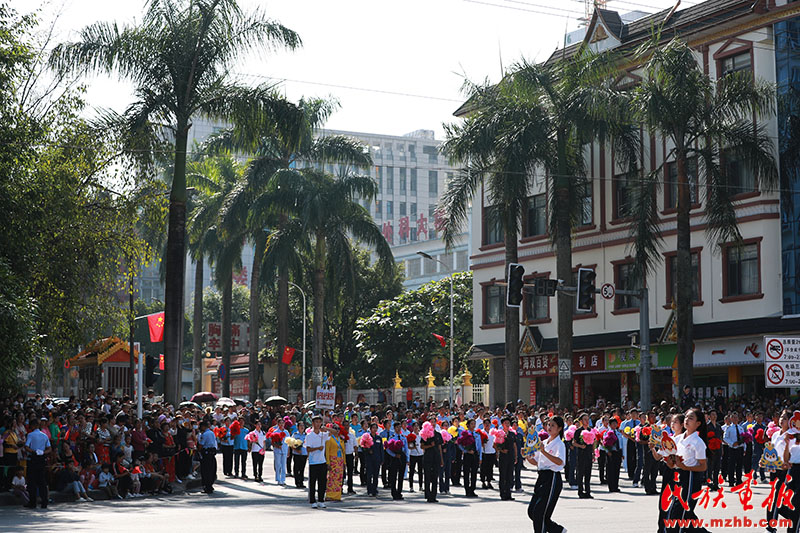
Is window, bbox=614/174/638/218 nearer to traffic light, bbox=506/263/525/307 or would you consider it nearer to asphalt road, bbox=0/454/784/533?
traffic light, bbox=506/263/525/307

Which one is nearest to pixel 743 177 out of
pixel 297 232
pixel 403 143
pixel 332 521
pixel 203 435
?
pixel 297 232

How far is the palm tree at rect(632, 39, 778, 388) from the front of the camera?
34469 mm

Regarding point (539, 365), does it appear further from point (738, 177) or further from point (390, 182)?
point (390, 182)

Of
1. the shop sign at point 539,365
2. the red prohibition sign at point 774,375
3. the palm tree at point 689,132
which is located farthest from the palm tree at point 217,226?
the red prohibition sign at point 774,375

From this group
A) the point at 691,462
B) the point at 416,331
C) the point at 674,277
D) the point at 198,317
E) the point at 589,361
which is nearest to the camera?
the point at 691,462

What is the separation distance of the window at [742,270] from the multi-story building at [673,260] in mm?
37

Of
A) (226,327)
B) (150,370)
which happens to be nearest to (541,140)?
(150,370)

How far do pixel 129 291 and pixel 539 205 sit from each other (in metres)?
24.2

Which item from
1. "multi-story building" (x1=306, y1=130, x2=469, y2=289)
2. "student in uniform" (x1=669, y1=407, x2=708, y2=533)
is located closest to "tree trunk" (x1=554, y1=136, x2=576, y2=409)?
"student in uniform" (x1=669, y1=407, x2=708, y2=533)

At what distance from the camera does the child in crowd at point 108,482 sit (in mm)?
23906

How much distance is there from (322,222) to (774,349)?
86.4ft

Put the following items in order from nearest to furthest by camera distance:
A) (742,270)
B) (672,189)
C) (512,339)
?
(742,270) < (512,339) < (672,189)

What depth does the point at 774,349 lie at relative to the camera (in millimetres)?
25062

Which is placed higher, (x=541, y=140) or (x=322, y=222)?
(x=541, y=140)
